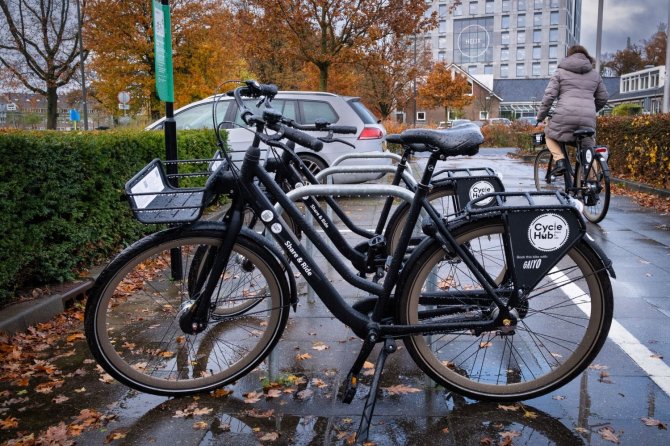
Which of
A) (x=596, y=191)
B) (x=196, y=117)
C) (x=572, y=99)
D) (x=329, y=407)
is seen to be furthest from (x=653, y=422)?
(x=196, y=117)

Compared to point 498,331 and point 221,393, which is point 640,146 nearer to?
point 498,331

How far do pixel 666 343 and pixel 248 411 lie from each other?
2697mm

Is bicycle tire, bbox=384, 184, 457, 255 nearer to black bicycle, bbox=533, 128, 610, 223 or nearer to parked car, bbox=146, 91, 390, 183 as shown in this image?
black bicycle, bbox=533, 128, 610, 223

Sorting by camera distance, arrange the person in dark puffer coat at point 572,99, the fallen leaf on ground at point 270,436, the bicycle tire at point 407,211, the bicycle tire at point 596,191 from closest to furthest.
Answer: the fallen leaf on ground at point 270,436 < the bicycle tire at point 407,211 < the bicycle tire at point 596,191 < the person in dark puffer coat at point 572,99

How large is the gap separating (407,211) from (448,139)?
1.32 m

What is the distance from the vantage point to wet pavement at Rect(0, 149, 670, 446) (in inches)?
126

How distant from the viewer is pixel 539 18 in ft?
399

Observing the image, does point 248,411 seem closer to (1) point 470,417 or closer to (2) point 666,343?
(1) point 470,417

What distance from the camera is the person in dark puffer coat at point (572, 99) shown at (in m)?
8.80

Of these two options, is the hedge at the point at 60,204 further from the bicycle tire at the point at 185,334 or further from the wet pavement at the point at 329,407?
the bicycle tire at the point at 185,334

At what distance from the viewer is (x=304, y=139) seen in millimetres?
3332

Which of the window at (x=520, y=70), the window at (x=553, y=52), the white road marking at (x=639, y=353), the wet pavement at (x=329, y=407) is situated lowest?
the wet pavement at (x=329, y=407)

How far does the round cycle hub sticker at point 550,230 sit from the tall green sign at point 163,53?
11.5 feet

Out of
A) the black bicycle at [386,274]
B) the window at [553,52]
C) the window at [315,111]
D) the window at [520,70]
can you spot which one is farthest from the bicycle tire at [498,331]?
the window at [520,70]
